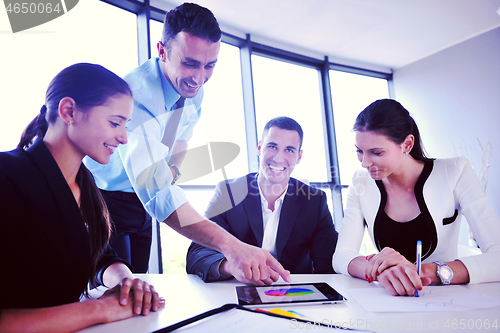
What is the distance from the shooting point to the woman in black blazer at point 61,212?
660mm

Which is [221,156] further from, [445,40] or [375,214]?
[445,40]

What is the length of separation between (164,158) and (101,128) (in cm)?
43

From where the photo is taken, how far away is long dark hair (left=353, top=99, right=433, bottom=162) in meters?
A: 1.53

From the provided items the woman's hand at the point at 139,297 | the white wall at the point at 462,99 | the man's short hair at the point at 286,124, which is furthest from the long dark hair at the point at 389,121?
the white wall at the point at 462,99

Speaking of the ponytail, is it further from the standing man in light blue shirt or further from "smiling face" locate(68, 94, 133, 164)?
the standing man in light blue shirt

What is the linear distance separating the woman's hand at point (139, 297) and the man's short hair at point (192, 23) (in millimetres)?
1040

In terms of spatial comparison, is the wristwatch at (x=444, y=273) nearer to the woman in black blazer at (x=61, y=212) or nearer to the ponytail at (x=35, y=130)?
the woman in black blazer at (x=61, y=212)

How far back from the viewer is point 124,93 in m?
0.91

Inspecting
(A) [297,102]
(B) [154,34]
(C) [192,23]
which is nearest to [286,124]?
(C) [192,23]

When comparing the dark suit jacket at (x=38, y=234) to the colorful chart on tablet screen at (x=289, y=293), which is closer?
the dark suit jacket at (x=38, y=234)

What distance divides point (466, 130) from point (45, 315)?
545cm

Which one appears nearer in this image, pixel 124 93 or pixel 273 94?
pixel 124 93

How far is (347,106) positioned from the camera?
504 cm

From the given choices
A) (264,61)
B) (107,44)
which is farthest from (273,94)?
(107,44)
